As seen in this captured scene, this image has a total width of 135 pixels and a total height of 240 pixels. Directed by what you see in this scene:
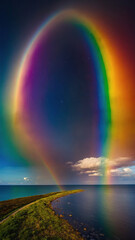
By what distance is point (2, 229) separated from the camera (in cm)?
1975

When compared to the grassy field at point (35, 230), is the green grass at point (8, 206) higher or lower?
lower

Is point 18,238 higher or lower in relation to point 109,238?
higher

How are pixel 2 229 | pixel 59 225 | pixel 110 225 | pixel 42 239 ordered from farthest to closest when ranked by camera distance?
pixel 110 225, pixel 59 225, pixel 2 229, pixel 42 239

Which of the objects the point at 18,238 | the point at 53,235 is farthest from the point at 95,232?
the point at 18,238

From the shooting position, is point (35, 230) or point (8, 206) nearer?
point (35, 230)

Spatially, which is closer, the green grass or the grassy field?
the grassy field

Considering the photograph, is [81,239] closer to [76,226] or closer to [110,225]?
[76,226]

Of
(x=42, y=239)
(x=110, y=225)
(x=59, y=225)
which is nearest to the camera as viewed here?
(x=42, y=239)

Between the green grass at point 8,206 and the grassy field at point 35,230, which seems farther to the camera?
the green grass at point 8,206

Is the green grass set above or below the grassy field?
below

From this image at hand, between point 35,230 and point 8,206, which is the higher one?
point 35,230

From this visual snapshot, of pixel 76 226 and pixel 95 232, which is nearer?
pixel 95 232

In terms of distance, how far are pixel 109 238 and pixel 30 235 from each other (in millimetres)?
12876

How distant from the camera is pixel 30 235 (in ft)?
60.9
